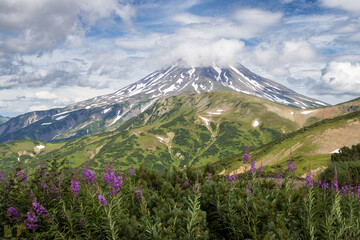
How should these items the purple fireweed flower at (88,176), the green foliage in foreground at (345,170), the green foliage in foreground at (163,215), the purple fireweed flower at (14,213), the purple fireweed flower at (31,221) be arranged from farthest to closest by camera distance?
the green foliage in foreground at (345,170), the purple fireweed flower at (88,176), the purple fireweed flower at (14,213), the purple fireweed flower at (31,221), the green foliage in foreground at (163,215)

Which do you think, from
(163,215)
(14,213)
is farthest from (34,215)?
(163,215)

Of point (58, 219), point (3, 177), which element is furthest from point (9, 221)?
point (3, 177)

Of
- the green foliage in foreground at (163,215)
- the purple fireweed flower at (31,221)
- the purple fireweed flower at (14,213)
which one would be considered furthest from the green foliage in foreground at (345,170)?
the purple fireweed flower at (14,213)

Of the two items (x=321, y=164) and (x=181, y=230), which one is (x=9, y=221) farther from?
(x=321, y=164)

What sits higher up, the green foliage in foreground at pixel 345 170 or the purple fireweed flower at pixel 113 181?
the purple fireweed flower at pixel 113 181

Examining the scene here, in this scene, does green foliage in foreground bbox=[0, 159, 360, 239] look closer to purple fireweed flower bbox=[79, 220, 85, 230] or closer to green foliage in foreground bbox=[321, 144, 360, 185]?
purple fireweed flower bbox=[79, 220, 85, 230]

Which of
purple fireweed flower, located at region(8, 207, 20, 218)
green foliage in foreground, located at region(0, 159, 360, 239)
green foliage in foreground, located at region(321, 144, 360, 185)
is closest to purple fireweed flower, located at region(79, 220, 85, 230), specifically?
green foliage in foreground, located at region(0, 159, 360, 239)

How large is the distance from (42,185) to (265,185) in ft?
26.1

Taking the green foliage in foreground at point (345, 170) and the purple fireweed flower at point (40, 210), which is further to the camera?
the green foliage in foreground at point (345, 170)

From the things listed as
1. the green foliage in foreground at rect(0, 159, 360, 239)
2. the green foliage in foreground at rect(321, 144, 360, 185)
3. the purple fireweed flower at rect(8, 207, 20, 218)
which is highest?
the purple fireweed flower at rect(8, 207, 20, 218)

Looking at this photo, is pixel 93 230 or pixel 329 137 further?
pixel 329 137

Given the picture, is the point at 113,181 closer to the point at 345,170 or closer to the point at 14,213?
Result: the point at 14,213

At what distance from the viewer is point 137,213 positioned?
689cm

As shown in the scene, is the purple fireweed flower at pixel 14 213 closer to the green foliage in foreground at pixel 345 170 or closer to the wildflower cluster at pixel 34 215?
the wildflower cluster at pixel 34 215
